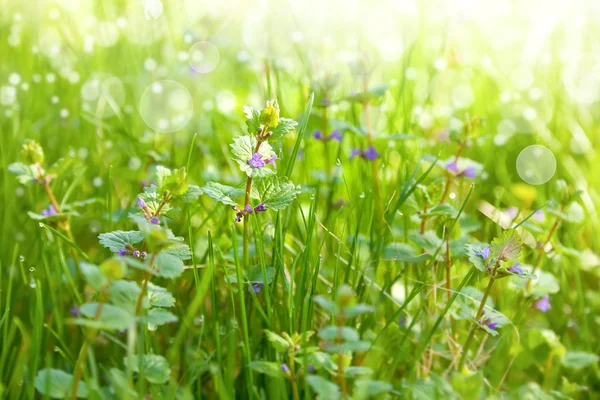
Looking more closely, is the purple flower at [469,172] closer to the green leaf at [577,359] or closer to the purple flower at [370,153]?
the purple flower at [370,153]

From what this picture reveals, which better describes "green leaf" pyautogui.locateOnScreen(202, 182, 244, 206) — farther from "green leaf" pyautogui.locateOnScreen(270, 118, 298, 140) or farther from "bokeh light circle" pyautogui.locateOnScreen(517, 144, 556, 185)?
"bokeh light circle" pyautogui.locateOnScreen(517, 144, 556, 185)

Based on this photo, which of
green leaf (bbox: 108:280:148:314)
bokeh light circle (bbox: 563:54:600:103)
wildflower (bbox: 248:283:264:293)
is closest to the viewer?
green leaf (bbox: 108:280:148:314)

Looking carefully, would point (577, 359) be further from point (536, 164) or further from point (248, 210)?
point (536, 164)

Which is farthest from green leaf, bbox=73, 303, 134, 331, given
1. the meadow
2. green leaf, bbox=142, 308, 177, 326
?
green leaf, bbox=142, 308, 177, 326

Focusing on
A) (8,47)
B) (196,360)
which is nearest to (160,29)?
(8,47)

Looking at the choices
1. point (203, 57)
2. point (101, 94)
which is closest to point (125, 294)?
point (101, 94)

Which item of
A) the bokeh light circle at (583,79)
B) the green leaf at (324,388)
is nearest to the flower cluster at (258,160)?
the green leaf at (324,388)
